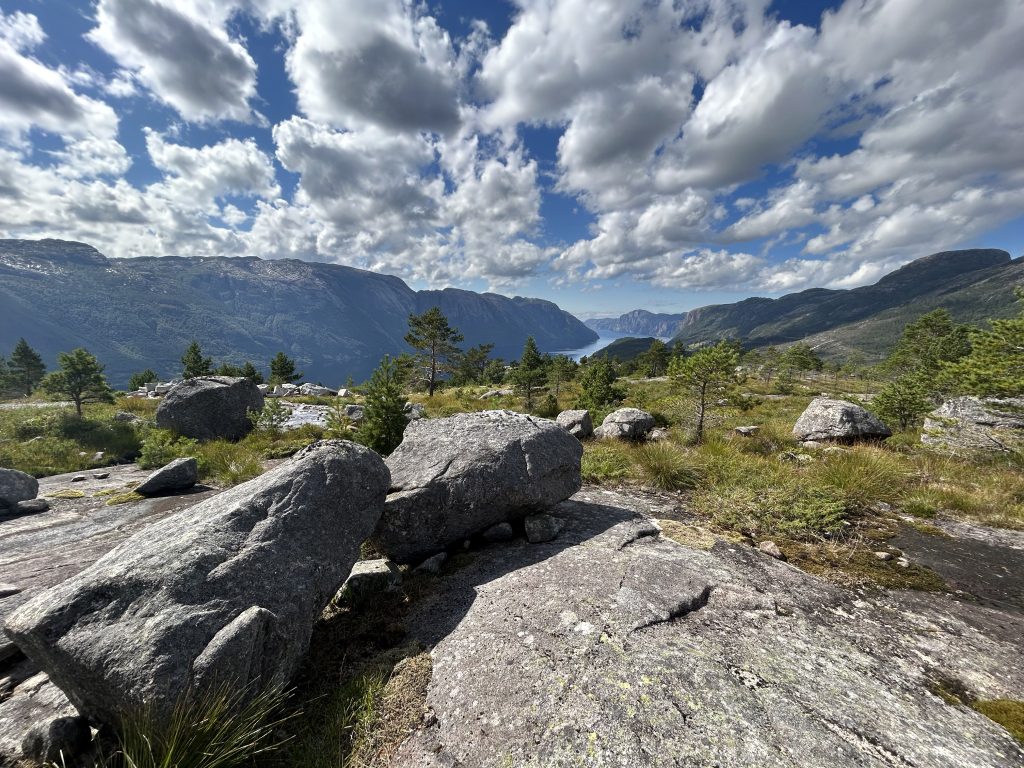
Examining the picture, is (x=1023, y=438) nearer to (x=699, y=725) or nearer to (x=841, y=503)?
(x=841, y=503)

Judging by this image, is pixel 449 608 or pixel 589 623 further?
pixel 449 608

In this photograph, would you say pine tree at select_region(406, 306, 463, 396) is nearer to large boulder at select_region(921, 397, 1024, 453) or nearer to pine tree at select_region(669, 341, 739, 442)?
pine tree at select_region(669, 341, 739, 442)

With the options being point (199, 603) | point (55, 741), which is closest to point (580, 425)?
point (199, 603)

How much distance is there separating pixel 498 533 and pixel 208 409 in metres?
21.5

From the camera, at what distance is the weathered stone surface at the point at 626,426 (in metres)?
16.9

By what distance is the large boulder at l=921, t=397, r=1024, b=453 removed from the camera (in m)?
12.6

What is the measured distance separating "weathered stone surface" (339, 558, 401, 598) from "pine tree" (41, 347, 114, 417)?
28.2 metres

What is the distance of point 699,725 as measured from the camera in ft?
11.7

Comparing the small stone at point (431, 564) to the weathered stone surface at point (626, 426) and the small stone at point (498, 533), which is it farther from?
the weathered stone surface at point (626, 426)

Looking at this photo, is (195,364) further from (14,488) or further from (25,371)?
(25,371)

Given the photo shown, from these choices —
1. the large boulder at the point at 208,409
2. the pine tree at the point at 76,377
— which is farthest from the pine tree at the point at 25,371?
the large boulder at the point at 208,409

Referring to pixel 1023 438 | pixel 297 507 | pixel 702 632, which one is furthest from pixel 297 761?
pixel 1023 438

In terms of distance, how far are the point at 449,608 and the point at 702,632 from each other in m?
3.55

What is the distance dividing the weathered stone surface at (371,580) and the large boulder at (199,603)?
656 millimetres
